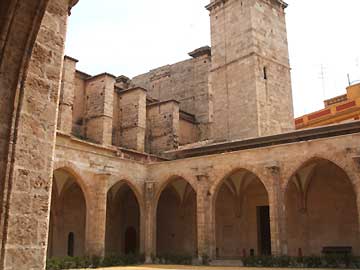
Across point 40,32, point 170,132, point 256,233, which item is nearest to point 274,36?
point 170,132

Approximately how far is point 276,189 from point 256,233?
403cm

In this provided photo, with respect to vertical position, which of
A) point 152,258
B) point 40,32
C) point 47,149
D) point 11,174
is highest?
point 40,32

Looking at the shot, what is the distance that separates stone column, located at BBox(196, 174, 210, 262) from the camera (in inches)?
615

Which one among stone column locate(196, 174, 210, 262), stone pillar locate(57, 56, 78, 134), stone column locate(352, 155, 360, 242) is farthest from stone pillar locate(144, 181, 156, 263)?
stone column locate(352, 155, 360, 242)

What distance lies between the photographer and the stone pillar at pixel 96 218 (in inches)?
589

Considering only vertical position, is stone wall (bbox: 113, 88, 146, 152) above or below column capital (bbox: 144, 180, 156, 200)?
above

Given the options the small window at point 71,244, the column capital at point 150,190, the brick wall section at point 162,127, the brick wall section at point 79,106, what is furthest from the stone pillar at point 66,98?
the brick wall section at point 162,127

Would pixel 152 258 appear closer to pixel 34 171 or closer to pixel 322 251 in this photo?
pixel 322 251

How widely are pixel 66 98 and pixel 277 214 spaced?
10.6m

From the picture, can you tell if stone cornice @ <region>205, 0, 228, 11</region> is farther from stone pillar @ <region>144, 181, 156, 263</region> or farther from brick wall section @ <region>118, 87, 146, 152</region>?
stone pillar @ <region>144, 181, 156, 263</region>

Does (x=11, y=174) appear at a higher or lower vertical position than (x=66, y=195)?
lower

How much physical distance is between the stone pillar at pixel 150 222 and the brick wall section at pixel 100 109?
158 inches

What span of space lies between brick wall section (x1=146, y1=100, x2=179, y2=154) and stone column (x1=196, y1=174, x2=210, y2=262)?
22.7ft

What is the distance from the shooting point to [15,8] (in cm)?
351
